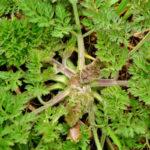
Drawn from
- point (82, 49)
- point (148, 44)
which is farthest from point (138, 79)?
point (82, 49)

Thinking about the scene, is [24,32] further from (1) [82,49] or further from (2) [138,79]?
(2) [138,79]

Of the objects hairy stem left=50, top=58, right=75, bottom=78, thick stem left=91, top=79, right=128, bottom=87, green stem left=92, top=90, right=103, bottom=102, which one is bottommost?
green stem left=92, top=90, right=103, bottom=102

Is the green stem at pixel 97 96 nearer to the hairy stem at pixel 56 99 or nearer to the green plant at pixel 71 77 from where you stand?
the green plant at pixel 71 77

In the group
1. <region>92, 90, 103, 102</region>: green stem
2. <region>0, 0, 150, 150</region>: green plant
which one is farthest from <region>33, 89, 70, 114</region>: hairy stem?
<region>92, 90, 103, 102</region>: green stem

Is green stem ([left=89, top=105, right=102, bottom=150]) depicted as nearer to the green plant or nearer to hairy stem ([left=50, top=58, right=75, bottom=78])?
the green plant

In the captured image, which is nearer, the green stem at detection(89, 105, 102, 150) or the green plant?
the green plant

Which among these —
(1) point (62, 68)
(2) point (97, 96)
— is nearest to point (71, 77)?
(1) point (62, 68)

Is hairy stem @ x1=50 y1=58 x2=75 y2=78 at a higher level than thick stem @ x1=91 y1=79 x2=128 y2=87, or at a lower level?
higher

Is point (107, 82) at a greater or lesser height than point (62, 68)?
lesser

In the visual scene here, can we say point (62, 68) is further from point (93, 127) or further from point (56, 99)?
point (93, 127)
